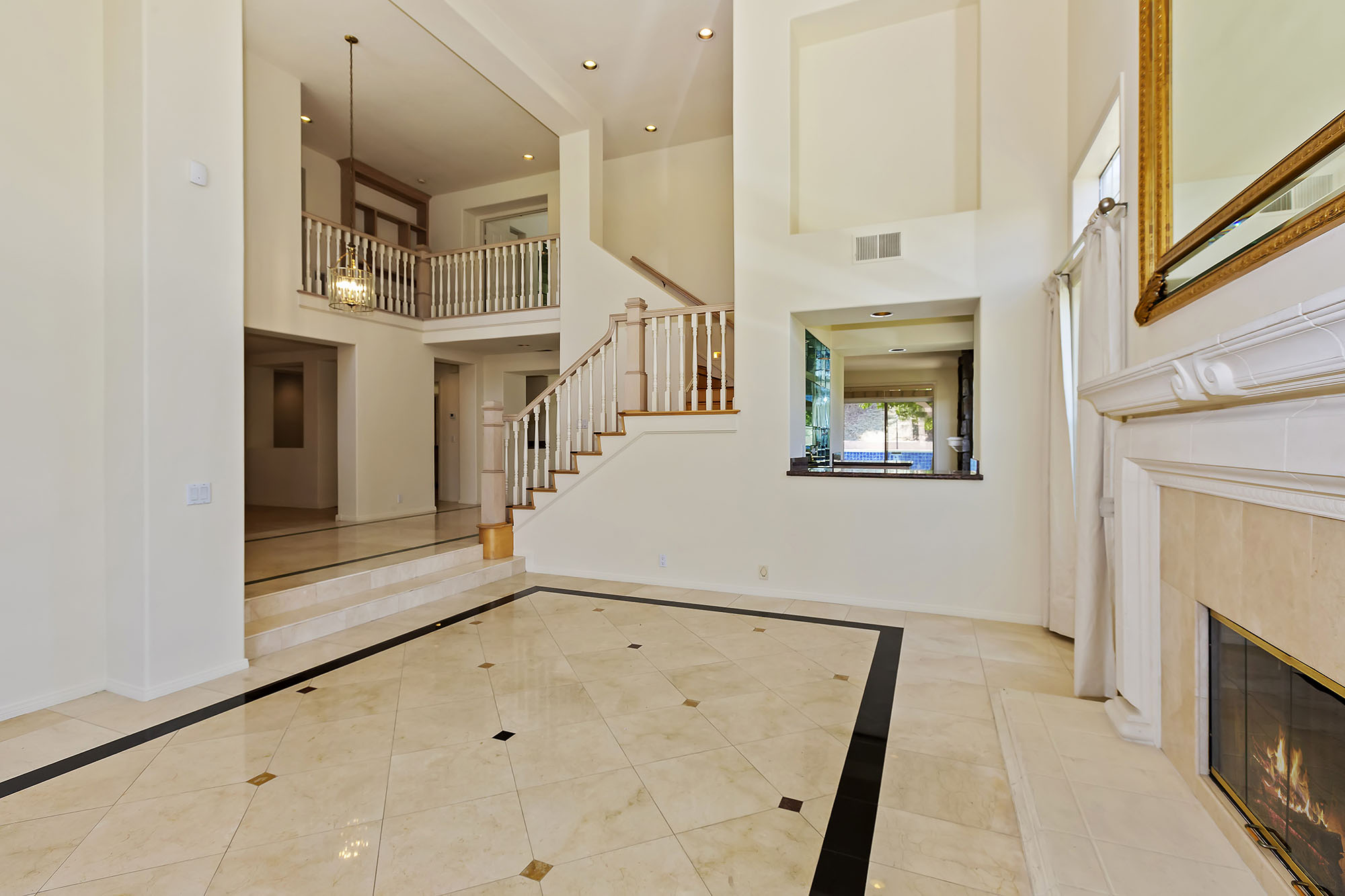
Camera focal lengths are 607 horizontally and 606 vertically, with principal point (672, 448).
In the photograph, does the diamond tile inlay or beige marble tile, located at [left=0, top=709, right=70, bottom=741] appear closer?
the diamond tile inlay

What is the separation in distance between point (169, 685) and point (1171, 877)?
4.25 m

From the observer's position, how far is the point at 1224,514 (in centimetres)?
182

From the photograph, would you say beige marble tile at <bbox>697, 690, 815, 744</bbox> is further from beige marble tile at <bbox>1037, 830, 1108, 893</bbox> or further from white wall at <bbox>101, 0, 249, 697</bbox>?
white wall at <bbox>101, 0, 249, 697</bbox>

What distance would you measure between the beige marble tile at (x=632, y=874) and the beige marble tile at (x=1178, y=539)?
1886 mm

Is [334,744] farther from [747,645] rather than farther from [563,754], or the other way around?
[747,645]

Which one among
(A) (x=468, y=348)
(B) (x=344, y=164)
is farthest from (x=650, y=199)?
(B) (x=344, y=164)

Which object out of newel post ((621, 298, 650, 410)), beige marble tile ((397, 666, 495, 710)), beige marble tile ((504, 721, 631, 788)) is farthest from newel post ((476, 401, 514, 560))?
beige marble tile ((504, 721, 631, 788))

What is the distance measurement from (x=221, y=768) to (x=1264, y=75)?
408 cm

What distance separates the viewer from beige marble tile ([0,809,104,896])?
181 cm

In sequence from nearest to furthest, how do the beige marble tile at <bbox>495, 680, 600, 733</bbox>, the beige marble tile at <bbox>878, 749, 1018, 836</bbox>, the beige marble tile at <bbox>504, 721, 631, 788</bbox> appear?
the beige marble tile at <bbox>878, 749, 1018, 836</bbox>
the beige marble tile at <bbox>504, 721, 631, 788</bbox>
the beige marble tile at <bbox>495, 680, 600, 733</bbox>

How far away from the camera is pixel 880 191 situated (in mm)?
5504

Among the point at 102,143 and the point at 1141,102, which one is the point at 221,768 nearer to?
the point at 102,143

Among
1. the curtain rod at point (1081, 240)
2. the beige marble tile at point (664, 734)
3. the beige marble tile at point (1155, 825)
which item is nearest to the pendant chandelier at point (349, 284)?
the beige marble tile at point (664, 734)

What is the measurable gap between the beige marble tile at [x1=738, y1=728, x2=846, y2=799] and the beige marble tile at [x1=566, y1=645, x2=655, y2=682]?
104 centimetres
